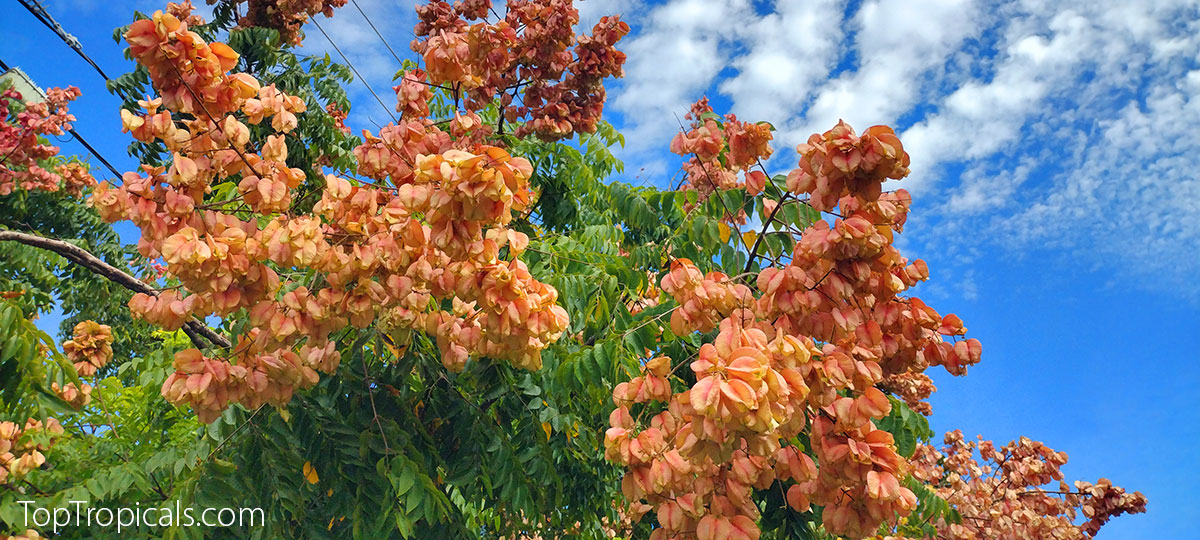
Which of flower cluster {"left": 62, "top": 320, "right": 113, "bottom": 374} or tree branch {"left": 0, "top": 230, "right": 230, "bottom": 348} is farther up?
flower cluster {"left": 62, "top": 320, "right": 113, "bottom": 374}

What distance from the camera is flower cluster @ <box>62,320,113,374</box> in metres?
4.85

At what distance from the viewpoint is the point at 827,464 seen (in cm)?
199

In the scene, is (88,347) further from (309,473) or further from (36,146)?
(36,146)

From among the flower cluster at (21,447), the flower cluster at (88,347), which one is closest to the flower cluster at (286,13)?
the flower cluster at (88,347)

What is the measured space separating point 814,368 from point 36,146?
9738 millimetres

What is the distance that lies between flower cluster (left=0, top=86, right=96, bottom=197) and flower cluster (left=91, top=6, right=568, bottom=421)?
22.8 ft

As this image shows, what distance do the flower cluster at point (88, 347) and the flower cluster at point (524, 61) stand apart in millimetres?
3106

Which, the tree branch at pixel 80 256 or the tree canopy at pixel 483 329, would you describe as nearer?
the tree canopy at pixel 483 329

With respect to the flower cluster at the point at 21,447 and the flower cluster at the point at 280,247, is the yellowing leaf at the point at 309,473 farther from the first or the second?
the flower cluster at the point at 21,447

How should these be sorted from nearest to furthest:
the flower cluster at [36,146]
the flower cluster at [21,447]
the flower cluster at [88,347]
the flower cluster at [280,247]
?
the flower cluster at [280,247] → the flower cluster at [21,447] → the flower cluster at [88,347] → the flower cluster at [36,146]

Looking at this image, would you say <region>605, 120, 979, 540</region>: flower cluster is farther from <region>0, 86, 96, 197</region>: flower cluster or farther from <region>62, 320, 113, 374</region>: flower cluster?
<region>0, 86, 96, 197</region>: flower cluster

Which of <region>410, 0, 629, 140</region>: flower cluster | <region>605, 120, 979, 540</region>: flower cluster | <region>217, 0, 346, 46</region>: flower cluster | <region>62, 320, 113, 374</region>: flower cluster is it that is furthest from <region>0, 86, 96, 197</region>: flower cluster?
<region>605, 120, 979, 540</region>: flower cluster

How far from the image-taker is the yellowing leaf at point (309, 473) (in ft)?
9.76

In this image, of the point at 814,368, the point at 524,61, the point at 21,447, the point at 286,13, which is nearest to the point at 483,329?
the point at 814,368
